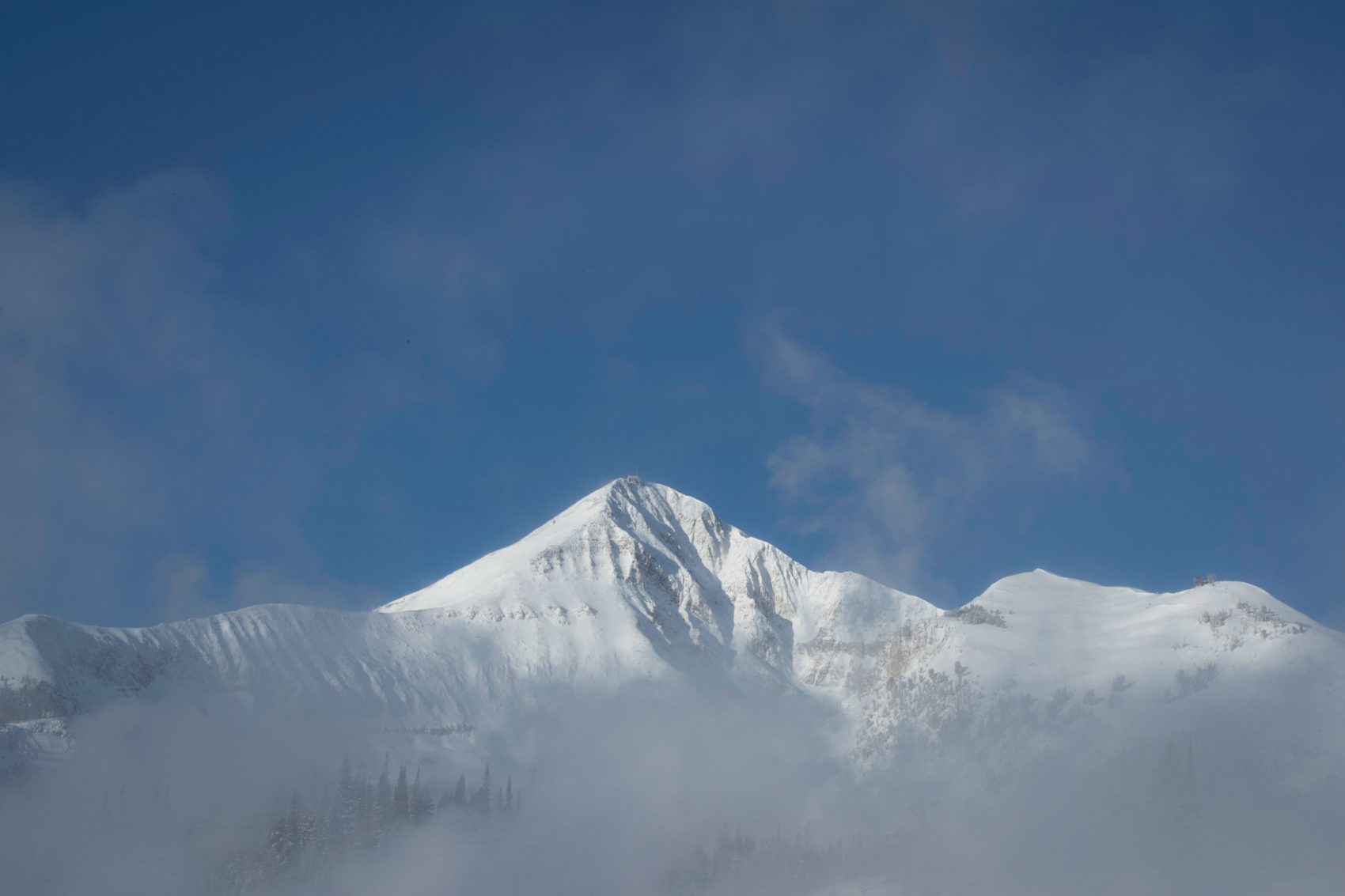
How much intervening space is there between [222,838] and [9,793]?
114ft

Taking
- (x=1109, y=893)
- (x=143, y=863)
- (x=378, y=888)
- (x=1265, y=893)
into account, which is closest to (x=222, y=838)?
(x=143, y=863)

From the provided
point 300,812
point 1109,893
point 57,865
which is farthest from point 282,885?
point 1109,893

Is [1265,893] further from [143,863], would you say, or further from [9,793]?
[9,793]

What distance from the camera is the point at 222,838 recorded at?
651 feet

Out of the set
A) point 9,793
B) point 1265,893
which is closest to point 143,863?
point 9,793

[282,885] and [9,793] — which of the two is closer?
[282,885]

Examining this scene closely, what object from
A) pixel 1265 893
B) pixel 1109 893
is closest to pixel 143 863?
pixel 1109 893

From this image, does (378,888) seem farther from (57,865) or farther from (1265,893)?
(1265,893)

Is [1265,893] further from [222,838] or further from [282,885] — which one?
[222,838]

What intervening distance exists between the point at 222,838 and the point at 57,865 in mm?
24963

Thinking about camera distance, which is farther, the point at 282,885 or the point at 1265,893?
the point at 1265,893

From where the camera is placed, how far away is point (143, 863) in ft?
614

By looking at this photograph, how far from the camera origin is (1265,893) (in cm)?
19762

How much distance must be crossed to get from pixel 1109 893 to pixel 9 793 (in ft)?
575
